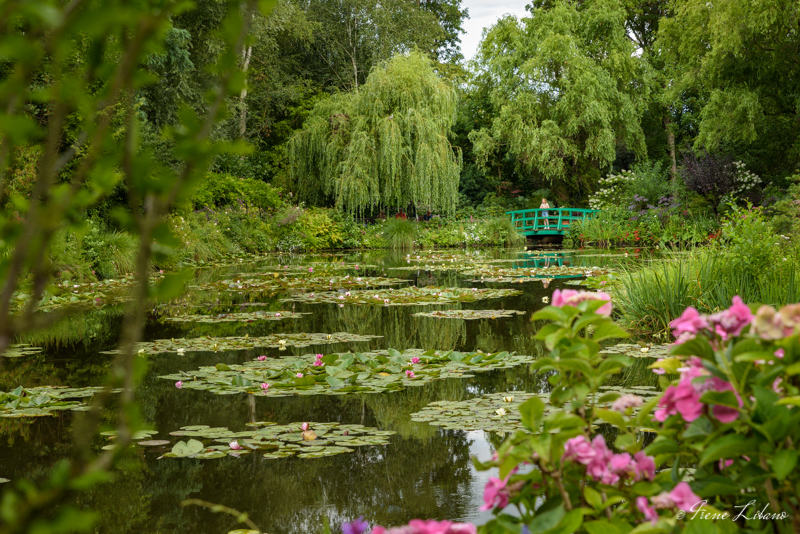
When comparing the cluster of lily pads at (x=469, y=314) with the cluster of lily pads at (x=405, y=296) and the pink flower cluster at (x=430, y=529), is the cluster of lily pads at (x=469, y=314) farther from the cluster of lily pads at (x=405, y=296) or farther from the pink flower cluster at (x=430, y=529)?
the pink flower cluster at (x=430, y=529)

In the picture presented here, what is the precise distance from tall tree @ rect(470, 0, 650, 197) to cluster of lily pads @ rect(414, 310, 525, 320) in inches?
652

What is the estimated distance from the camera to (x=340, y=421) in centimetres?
325

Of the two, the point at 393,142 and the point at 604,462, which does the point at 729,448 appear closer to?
the point at 604,462

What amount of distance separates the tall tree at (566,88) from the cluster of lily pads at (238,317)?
1718 cm

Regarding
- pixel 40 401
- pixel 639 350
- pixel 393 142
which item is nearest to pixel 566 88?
pixel 393 142

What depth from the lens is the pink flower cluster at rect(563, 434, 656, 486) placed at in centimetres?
122

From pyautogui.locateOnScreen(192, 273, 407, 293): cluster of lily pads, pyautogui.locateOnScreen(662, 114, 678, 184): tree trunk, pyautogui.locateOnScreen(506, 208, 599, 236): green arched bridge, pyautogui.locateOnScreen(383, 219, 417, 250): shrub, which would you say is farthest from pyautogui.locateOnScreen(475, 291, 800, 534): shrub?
pyautogui.locateOnScreen(662, 114, 678, 184): tree trunk

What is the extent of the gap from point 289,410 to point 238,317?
11.1 ft

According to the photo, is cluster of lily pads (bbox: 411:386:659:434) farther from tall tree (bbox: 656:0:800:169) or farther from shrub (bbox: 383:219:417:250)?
shrub (bbox: 383:219:417:250)

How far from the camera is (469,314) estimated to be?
6.75 m

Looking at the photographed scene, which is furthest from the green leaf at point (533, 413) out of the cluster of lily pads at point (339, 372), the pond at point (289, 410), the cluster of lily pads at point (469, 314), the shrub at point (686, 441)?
the cluster of lily pads at point (469, 314)

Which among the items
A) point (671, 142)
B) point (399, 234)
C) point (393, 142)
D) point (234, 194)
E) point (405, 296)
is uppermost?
point (671, 142)

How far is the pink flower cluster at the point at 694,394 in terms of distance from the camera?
1.13 metres

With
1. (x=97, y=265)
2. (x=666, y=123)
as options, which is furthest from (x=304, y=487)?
(x=666, y=123)
